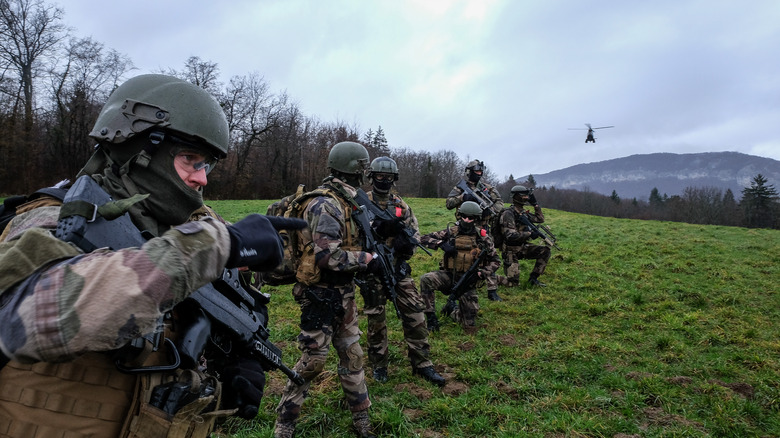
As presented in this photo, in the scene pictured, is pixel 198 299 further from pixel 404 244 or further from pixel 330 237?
pixel 404 244

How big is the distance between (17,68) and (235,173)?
17.2 metres

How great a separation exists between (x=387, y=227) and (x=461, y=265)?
3025 millimetres

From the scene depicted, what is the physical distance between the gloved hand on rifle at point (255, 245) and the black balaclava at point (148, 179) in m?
0.56

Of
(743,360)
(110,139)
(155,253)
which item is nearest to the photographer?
(155,253)

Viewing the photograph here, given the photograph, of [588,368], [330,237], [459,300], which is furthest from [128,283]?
[459,300]

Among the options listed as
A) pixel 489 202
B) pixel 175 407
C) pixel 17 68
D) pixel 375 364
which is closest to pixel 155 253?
pixel 175 407

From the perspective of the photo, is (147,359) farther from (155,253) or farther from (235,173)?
(235,173)

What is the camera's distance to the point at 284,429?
379cm

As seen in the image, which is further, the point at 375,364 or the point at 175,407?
the point at 375,364

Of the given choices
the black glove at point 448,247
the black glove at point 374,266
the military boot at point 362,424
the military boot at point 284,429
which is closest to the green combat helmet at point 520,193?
the black glove at point 448,247

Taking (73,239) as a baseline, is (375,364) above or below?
below

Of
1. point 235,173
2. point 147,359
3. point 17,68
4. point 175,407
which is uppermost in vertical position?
point 17,68

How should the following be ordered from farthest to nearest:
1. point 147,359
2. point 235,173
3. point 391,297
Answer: point 235,173 → point 391,297 → point 147,359

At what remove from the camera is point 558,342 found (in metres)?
6.53
